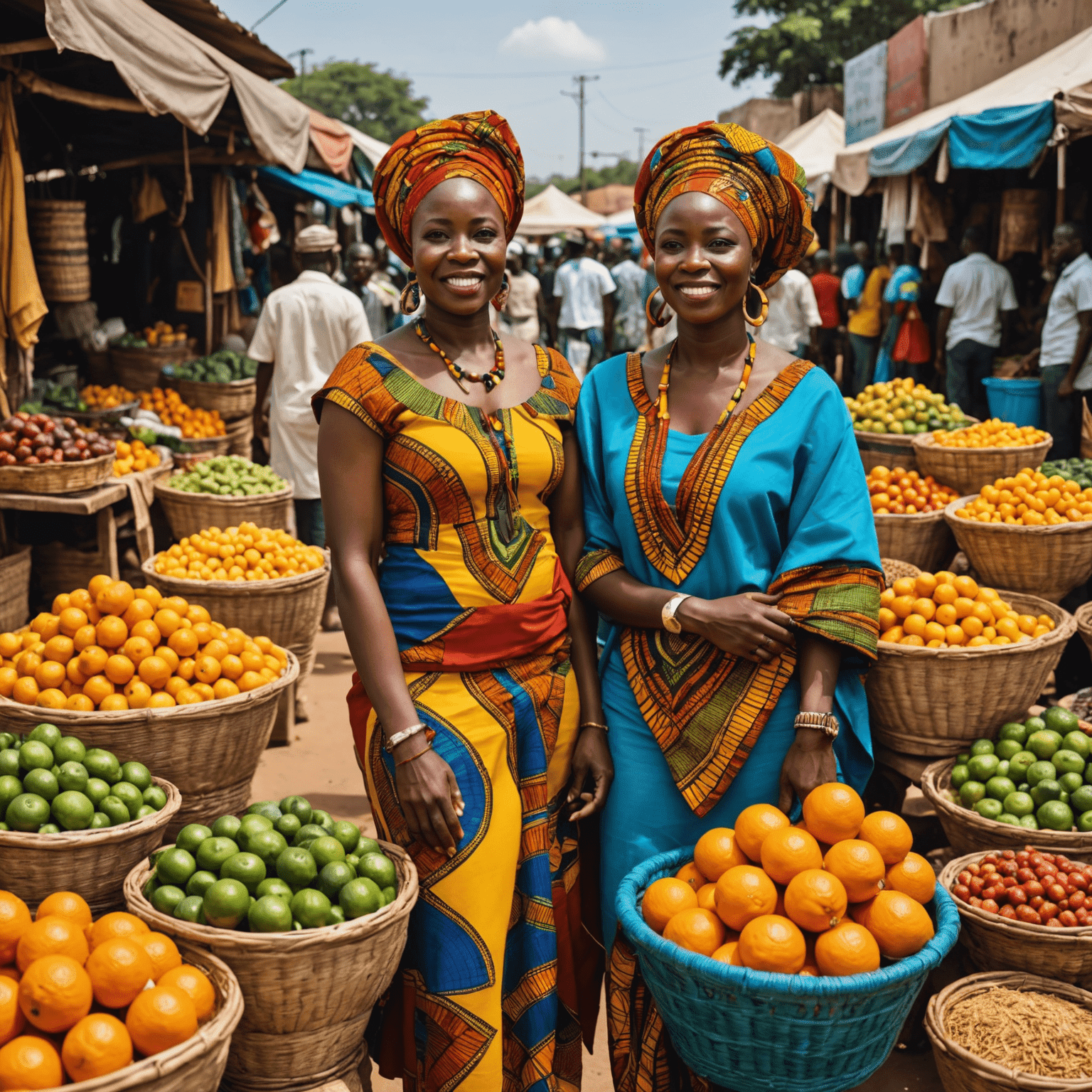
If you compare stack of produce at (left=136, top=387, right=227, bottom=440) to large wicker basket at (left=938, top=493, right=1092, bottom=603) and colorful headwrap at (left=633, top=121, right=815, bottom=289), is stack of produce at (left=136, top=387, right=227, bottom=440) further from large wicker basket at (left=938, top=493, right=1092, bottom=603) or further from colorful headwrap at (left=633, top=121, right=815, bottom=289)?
colorful headwrap at (left=633, top=121, right=815, bottom=289)

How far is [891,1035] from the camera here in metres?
2.08

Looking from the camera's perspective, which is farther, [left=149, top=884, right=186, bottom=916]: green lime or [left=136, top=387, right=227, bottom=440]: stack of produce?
[left=136, top=387, right=227, bottom=440]: stack of produce

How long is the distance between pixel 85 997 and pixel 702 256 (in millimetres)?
1860

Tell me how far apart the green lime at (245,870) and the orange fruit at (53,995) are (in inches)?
14.8

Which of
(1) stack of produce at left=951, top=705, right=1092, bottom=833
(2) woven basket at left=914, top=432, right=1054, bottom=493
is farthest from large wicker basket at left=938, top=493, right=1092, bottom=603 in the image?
(1) stack of produce at left=951, top=705, right=1092, bottom=833

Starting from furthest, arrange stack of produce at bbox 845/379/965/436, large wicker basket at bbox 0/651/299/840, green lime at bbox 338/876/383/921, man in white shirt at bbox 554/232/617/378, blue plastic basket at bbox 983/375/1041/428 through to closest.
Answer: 1. man in white shirt at bbox 554/232/617/378
2. blue plastic basket at bbox 983/375/1041/428
3. stack of produce at bbox 845/379/965/436
4. large wicker basket at bbox 0/651/299/840
5. green lime at bbox 338/876/383/921

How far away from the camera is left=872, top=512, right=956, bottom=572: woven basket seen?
201 inches

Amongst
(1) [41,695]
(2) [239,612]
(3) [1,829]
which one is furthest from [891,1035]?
(2) [239,612]

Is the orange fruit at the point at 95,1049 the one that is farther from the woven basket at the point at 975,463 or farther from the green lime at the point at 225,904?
the woven basket at the point at 975,463

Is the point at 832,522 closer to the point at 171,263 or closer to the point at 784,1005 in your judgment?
the point at 784,1005

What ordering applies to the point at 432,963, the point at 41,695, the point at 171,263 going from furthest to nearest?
the point at 171,263 → the point at 41,695 → the point at 432,963

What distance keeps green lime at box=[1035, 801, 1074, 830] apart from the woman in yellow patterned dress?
1511mm

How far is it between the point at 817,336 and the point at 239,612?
11.8 meters

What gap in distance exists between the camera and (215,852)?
7.48ft
